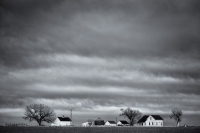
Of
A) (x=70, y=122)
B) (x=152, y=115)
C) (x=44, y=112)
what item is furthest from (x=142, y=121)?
(x=44, y=112)

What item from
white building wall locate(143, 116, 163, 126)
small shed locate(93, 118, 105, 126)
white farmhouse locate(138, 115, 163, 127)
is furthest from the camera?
small shed locate(93, 118, 105, 126)

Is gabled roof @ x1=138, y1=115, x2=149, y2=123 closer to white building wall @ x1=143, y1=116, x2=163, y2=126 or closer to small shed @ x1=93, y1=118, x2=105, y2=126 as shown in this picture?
white building wall @ x1=143, y1=116, x2=163, y2=126

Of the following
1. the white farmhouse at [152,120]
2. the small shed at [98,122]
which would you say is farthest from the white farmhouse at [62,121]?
the white farmhouse at [152,120]

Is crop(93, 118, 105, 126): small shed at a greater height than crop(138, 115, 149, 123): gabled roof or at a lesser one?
lesser

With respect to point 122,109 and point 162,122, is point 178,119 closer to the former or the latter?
point 162,122

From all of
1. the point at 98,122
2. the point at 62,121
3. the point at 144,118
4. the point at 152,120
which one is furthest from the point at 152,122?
the point at 62,121

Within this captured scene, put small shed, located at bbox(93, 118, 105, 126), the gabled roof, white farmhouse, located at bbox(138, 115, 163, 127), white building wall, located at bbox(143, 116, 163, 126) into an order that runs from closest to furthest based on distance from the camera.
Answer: white building wall, located at bbox(143, 116, 163, 126), white farmhouse, located at bbox(138, 115, 163, 127), the gabled roof, small shed, located at bbox(93, 118, 105, 126)

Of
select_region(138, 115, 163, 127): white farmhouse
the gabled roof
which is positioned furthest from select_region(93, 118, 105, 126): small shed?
select_region(138, 115, 163, 127): white farmhouse

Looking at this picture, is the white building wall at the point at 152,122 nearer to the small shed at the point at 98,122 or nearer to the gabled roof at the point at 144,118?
the gabled roof at the point at 144,118

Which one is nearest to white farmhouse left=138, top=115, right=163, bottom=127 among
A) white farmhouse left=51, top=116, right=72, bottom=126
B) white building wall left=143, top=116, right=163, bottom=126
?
white building wall left=143, top=116, right=163, bottom=126

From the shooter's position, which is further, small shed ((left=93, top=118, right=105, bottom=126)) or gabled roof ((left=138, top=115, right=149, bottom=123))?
small shed ((left=93, top=118, right=105, bottom=126))

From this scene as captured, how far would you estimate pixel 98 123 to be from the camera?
162 m

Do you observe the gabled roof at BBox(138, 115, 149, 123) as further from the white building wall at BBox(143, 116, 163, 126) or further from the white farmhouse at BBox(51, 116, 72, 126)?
the white farmhouse at BBox(51, 116, 72, 126)

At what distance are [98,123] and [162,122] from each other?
131 feet
